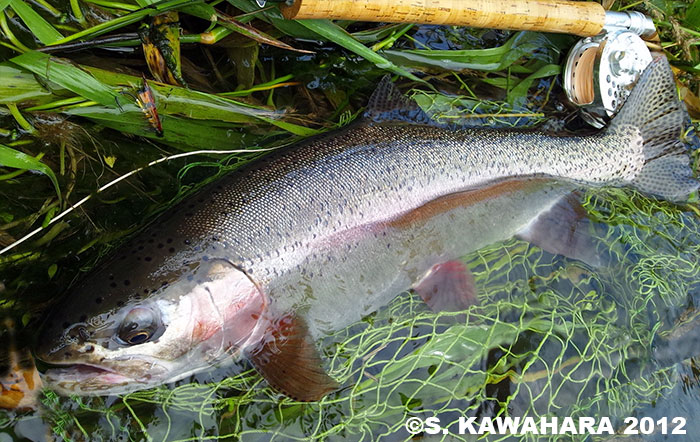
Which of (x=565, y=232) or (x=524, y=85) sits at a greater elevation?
(x=524, y=85)

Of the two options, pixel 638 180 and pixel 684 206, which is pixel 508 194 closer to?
pixel 638 180

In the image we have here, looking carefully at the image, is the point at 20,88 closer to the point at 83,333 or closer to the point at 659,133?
the point at 83,333

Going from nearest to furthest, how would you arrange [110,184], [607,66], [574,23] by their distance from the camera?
[110,184], [574,23], [607,66]

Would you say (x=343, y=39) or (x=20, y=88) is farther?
(x=343, y=39)

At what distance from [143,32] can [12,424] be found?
67.2 inches

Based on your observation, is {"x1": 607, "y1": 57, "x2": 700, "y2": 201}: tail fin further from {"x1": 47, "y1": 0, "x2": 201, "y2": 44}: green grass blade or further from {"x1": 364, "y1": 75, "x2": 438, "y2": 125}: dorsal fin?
{"x1": 47, "y1": 0, "x2": 201, "y2": 44}: green grass blade

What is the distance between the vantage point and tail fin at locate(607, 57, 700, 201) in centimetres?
284

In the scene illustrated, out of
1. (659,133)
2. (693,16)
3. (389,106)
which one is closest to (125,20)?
(389,106)

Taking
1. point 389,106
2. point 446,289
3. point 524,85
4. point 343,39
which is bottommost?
point 446,289

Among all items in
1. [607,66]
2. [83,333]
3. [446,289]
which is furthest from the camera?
[607,66]

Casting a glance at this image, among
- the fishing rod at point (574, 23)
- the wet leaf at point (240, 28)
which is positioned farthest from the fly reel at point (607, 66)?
the wet leaf at point (240, 28)

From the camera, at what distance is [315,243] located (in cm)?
211

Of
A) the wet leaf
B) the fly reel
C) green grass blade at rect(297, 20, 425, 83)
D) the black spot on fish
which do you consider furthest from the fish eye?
the fly reel

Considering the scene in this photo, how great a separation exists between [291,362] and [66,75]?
58.9 inches
